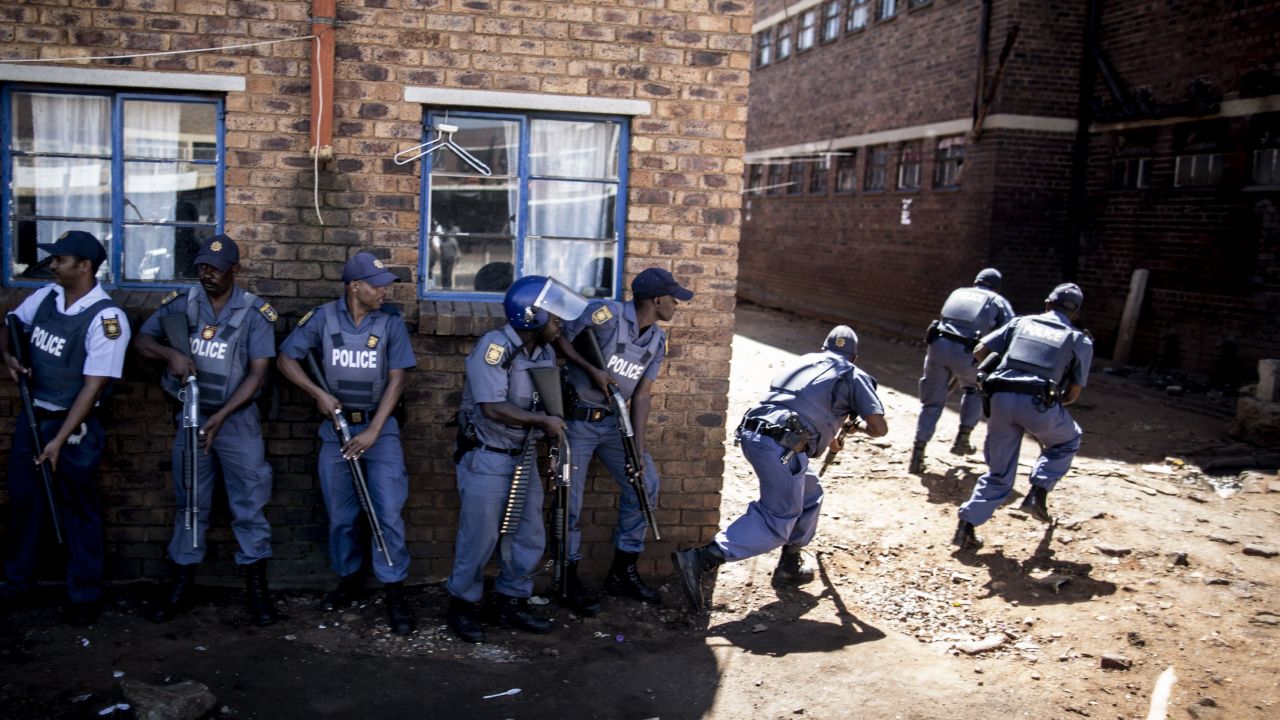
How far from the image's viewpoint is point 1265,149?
11453 mm

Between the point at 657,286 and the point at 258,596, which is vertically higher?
the point at 657,286

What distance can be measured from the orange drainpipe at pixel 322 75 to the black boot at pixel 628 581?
276cm

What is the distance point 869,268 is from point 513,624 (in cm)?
1396

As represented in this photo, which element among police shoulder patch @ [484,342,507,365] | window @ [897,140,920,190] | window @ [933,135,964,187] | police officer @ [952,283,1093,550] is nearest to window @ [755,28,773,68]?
window @ [897,140,920,190]

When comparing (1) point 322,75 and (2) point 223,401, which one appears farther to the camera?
(1) point 322,75

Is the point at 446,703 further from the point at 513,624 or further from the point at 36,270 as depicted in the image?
the point at 36,270

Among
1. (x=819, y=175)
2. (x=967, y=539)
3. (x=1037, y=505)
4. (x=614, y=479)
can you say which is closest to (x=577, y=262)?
(x=614, y=479)

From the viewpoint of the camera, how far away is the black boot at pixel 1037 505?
6.78 metres

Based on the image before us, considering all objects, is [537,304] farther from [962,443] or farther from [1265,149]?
[1265,149]

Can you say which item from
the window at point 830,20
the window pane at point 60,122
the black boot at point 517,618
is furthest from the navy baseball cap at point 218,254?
the window at point 830,20

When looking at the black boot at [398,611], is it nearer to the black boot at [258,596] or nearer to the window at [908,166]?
the black boot at [258,596]

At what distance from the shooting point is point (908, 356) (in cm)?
1455

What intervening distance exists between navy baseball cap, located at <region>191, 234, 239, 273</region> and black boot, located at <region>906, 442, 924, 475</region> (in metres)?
5.65

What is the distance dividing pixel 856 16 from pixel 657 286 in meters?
15.3
